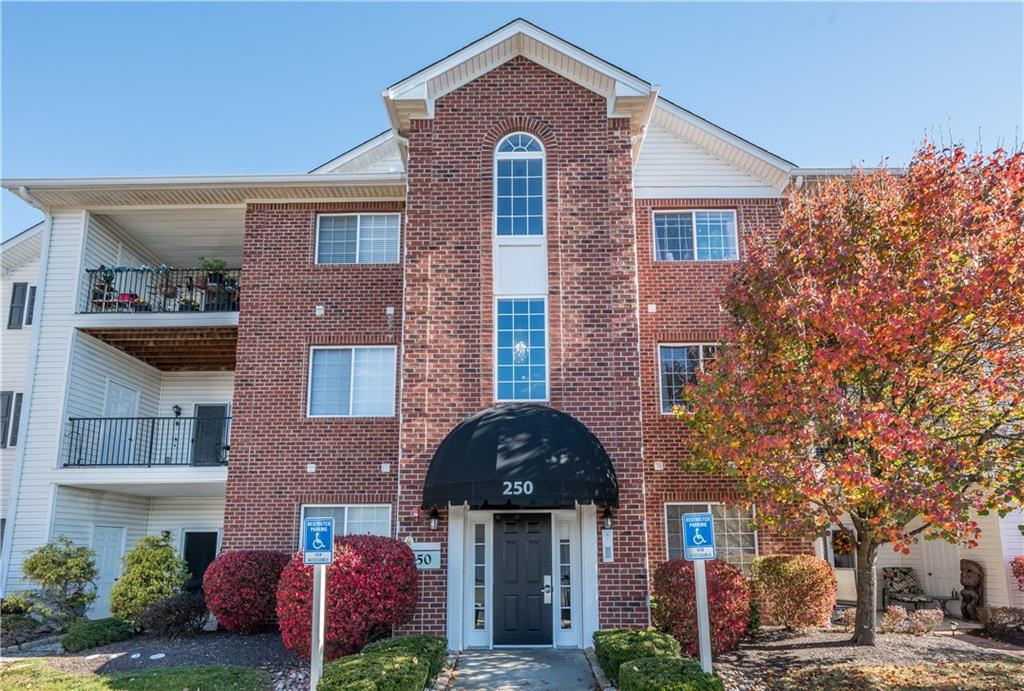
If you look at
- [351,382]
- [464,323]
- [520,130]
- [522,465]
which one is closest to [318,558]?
[522,465]

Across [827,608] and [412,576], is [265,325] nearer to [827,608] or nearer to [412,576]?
[412,576]

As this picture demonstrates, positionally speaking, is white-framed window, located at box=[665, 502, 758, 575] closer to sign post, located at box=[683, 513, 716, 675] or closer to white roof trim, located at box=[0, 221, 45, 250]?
sign post, located at box=[683, 513, 716, 675]

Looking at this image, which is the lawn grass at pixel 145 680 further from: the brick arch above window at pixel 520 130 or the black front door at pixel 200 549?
the brick arch above window at pixel 520 130

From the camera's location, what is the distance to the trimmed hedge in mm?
15148

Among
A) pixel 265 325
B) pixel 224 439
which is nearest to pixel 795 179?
pixel 265 325

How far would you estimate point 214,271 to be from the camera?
62.3 feet

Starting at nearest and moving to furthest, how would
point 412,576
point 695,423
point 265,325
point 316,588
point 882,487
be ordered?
point 316,588, point 882,487, point 412,576, point 695,423, point 265,325

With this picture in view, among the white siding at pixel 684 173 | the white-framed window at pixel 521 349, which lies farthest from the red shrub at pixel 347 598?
the white siding at pixel 684 173

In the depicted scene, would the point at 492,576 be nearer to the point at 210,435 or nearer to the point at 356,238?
the point at 356,238

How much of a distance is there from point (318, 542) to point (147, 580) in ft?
28.5

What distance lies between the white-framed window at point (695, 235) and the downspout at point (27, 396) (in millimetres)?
15353

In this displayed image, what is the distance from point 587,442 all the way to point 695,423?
92.5 inches

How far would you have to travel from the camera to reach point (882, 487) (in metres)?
10.6

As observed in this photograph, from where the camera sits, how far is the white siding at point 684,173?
60.1 feet
